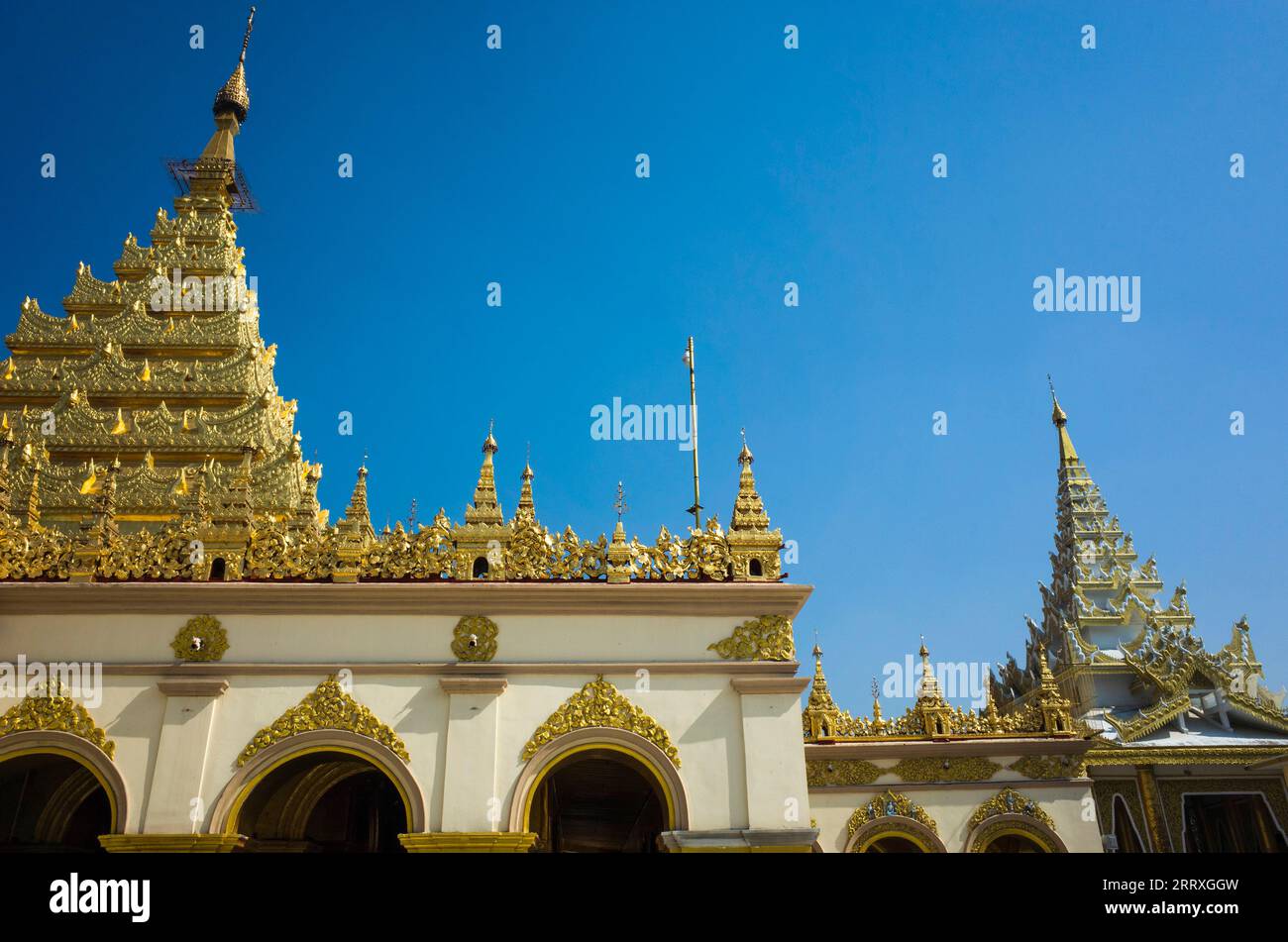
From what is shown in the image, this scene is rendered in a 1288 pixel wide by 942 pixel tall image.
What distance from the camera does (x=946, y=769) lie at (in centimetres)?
1576

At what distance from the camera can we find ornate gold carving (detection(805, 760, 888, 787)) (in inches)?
617

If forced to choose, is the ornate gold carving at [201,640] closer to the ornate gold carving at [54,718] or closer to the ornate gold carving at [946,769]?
the ornate gold carving at [54,718]

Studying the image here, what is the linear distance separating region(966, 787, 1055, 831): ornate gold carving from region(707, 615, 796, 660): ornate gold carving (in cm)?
777

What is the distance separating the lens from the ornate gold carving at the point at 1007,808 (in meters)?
15.5

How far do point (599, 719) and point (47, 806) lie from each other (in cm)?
810

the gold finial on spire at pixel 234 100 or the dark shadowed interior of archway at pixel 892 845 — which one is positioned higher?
the gold finial on spire at pixel 234 100

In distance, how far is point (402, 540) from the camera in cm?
1091

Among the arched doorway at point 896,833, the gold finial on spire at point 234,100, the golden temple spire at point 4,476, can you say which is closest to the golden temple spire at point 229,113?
the gold finial on spire at point 234,100

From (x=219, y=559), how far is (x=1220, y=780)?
23.4 m

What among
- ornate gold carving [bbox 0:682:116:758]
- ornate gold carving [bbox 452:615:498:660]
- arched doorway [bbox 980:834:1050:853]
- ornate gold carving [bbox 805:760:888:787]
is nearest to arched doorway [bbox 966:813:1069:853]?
arched doorway [bbox 980:834:1050:853]

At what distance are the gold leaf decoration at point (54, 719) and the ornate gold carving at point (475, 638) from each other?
13.1 feet
